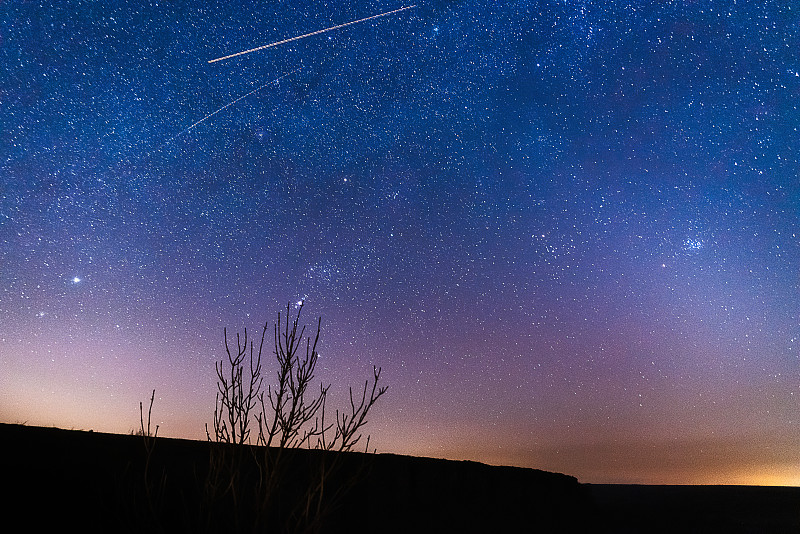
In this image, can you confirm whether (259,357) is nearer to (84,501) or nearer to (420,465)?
(84,501)

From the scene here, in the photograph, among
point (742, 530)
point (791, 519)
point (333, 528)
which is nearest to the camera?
point (333, 528)

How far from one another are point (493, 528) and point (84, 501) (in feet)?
37.9

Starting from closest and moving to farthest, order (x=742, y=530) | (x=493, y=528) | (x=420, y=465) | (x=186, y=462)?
(x=186, y=462), (x=420, y=465), (x=493, y=528), (x=742, y=530)

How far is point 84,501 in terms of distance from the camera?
19.1ft

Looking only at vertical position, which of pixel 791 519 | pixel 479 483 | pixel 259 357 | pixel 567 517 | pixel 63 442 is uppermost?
pixel 259 357

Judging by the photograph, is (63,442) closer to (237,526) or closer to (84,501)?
(84,501)

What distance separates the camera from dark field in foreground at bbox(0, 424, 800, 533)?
4.81 metres

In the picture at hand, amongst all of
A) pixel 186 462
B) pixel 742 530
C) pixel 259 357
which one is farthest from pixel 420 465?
pixel 742 530

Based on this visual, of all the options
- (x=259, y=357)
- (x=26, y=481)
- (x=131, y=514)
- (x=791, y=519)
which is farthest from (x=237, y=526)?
(x=791, y=519)

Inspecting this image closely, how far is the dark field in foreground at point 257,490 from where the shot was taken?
481cm

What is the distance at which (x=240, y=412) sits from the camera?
477 centimetres

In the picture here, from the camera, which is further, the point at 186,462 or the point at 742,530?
the point at 742,530

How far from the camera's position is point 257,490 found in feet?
15.5

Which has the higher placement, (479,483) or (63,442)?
(63,442)
